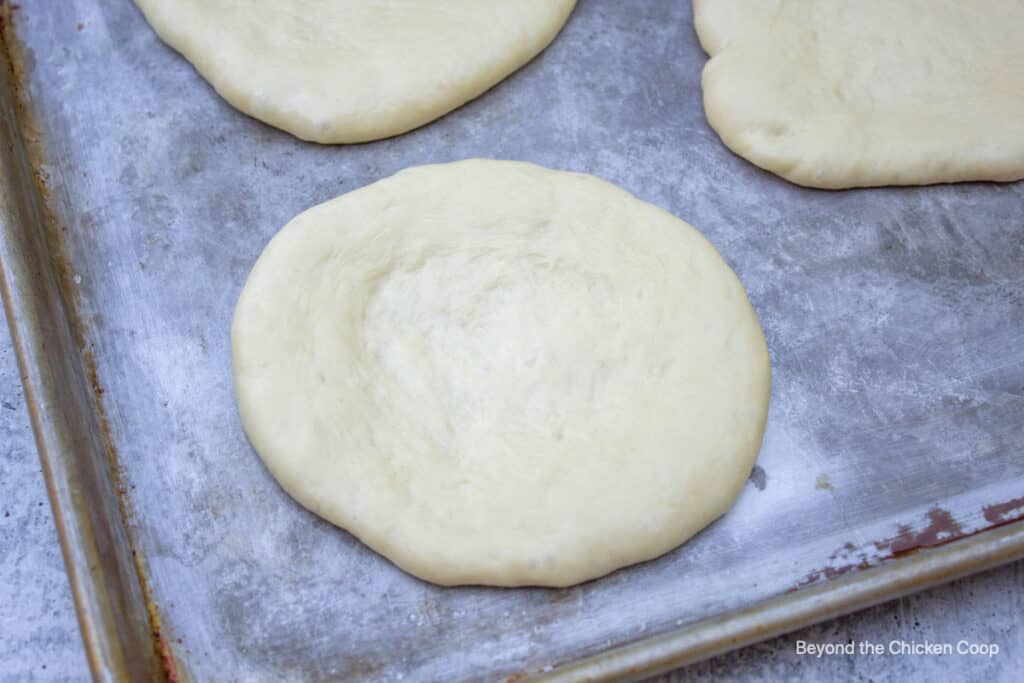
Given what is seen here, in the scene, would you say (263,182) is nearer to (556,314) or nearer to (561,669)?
(556,314)

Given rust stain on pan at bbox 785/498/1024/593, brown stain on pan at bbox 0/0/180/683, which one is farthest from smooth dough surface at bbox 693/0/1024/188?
brown stain on pan at bbox 0/0/180/683

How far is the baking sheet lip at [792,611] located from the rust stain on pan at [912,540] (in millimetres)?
54

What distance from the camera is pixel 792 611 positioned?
126cm

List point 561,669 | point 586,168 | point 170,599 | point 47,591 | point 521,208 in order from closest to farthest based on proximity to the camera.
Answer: point 561,669, point 170,599, point 47,591, point 521,208, point 586,168

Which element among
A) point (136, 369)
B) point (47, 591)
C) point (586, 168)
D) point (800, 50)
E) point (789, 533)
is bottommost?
point (47, 591)

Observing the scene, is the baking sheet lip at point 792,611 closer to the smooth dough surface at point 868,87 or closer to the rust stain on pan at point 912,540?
the rust stain on pan at point 912,540

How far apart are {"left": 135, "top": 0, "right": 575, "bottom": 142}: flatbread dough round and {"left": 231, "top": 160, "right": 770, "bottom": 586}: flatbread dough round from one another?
0.18m

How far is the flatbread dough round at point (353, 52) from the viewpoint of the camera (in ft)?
5.65

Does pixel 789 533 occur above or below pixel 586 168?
below

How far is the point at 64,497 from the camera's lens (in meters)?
1.30

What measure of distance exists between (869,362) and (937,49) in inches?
27.9

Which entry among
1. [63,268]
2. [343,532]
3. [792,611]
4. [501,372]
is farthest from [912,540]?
[63,268]

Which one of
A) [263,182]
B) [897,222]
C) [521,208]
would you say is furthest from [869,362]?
[263,182]

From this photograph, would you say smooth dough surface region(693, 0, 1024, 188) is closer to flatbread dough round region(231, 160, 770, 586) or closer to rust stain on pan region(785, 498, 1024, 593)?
flatbread dough round region(231, 160, 770, 586)
